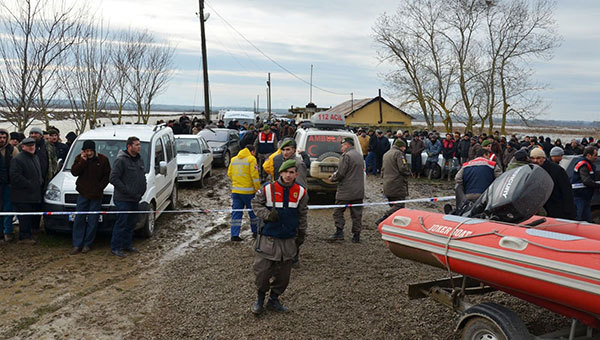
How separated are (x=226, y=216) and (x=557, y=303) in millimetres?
7982

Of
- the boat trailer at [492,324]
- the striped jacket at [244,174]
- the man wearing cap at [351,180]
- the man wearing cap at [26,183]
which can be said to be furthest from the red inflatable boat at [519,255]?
the man wearing cap at [26,183]

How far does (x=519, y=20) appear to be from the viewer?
83.3ft

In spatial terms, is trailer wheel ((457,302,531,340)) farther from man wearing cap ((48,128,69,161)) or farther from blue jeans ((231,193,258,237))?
man wearing cap ((48,128,69,161))

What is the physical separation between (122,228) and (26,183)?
1658 millimetres

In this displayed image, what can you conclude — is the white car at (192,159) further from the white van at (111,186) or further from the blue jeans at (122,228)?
the blue jeans at (122,228)

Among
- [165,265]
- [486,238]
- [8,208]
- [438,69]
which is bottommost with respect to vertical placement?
[165,265]

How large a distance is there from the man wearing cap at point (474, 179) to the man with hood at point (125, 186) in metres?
4.90

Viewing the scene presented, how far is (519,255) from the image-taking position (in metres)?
3.82

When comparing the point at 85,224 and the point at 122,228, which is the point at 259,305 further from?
the point at 85,224

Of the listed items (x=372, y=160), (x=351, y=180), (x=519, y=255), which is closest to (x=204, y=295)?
(x=351, y=180)

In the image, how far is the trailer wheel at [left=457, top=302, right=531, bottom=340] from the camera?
3.78 meters

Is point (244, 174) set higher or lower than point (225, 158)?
higher

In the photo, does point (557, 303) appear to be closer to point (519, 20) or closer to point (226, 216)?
point (226, 216)

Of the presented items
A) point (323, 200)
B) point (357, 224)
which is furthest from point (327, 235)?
point (323, 200)
